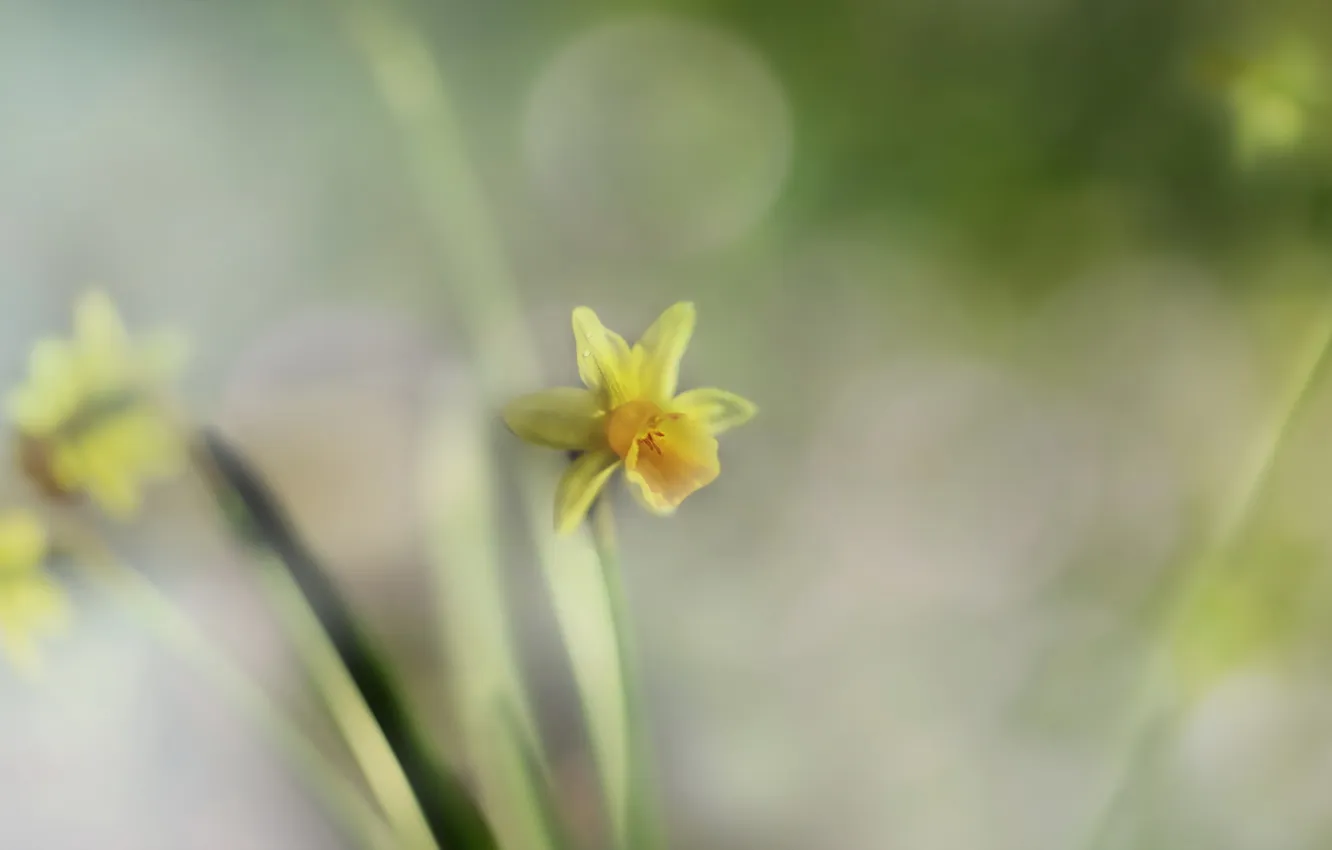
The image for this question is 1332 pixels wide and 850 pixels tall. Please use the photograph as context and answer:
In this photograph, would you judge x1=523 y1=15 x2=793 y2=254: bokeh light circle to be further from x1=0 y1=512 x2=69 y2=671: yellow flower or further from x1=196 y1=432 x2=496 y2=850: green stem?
x1=0 y1=512 x2=69 y2=671: yellow flower

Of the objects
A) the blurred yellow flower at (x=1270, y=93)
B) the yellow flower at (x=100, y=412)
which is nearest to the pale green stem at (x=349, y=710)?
the yellow flower at (x=100, y=412)

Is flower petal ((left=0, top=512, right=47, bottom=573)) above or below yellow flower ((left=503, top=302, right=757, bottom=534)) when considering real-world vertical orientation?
below

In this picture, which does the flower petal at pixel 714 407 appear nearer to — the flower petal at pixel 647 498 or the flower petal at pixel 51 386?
the flower petal at pixel 647 498

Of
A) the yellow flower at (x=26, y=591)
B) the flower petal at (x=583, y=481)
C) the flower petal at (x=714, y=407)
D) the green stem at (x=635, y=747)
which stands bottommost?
the green stem at (x=635, y=747)

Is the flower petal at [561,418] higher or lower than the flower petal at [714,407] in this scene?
lower

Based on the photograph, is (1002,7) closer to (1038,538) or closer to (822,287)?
(822,287)

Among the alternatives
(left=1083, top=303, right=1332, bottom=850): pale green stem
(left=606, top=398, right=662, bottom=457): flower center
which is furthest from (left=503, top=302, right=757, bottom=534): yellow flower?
(left=1083, top=303, right=1332, bottom=850): pale green stem
